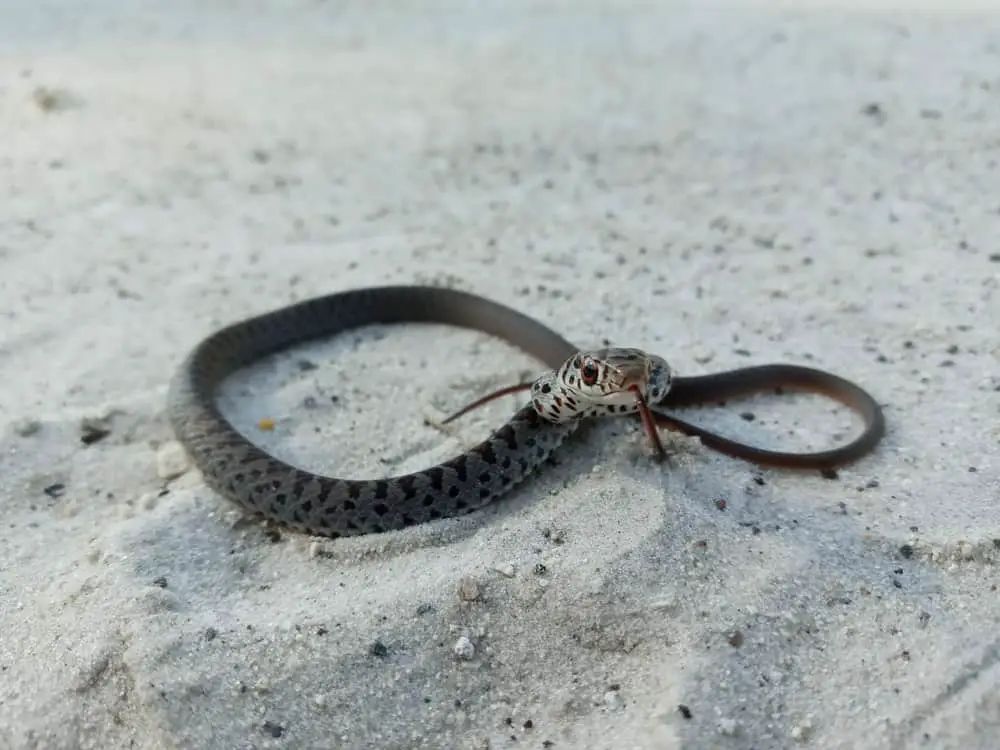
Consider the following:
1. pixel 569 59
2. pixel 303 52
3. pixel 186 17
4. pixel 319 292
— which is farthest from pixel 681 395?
pixel 186 17

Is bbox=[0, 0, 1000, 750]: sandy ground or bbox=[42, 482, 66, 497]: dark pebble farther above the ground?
bbox=[0, 0, 1000, 750]: sandy ground

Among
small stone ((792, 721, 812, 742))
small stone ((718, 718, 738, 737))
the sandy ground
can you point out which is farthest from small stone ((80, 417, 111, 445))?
small stone ((792, 721, 812, 742))

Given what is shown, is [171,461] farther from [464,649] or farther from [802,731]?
[802,731]

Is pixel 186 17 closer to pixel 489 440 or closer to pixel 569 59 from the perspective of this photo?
pixel 569 59

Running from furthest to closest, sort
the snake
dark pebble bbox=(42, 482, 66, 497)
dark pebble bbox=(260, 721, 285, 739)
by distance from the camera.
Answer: dark pebble bbox=(42, 482, 66, 497) → the snake → dark pebble bbox=(260, 721, 285, 739)

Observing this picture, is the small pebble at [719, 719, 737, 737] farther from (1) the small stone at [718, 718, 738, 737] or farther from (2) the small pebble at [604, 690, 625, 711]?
(2) the small pebble at [604, 690, 625, 711]

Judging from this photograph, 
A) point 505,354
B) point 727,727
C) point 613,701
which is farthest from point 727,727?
point 505,354
